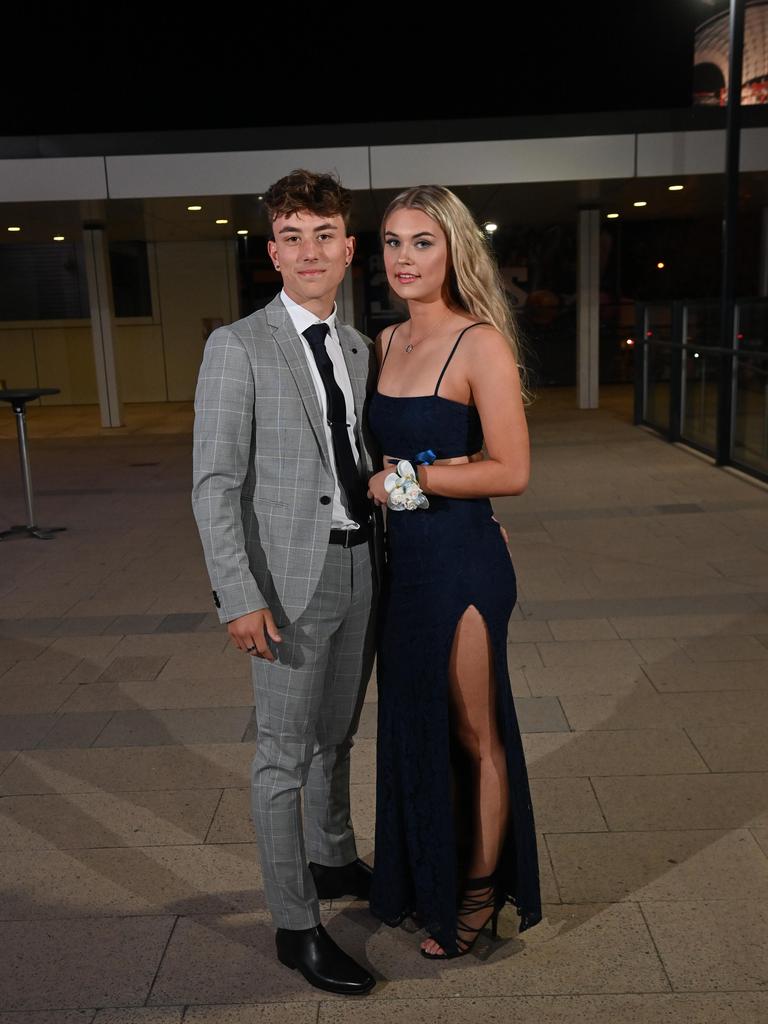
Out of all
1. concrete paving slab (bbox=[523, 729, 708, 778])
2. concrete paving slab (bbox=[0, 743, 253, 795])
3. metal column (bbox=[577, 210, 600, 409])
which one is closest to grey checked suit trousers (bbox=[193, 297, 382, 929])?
concrete paving slab (bbox=[0, 743, 253, 795])

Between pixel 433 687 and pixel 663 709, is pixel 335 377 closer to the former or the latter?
pixel 433 687

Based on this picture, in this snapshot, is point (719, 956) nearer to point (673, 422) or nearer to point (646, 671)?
point (646, 671)

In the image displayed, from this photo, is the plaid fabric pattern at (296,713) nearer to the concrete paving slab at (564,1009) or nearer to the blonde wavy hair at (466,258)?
the concrete paving slab at (564,1009)

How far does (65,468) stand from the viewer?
12.5 meters

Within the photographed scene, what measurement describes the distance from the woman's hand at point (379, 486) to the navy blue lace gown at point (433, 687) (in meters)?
0.09

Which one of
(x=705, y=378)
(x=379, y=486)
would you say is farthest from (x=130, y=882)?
(x=705, y=378)

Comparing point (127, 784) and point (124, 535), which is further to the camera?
point (124, 535)

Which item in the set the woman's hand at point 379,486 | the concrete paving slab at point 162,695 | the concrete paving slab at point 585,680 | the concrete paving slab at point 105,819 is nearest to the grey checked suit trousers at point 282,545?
the woman's hand at point 379,486

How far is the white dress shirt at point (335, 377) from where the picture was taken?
2531mm

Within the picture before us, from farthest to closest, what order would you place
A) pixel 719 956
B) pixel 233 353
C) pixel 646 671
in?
1. pixel 646 671
2. pixel 719 956
3. pixel 233 353

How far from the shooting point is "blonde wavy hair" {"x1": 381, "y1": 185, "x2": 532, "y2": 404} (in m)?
2.43

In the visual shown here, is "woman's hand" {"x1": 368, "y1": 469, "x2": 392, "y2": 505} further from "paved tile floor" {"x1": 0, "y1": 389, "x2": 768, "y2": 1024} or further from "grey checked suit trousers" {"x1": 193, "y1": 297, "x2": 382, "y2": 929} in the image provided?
"paved tile floor" {"x1": 0, "y1": 389, "x2": 768, "y2": 1024}

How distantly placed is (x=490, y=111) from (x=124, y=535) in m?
26.0

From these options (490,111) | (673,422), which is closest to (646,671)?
(673,422)
